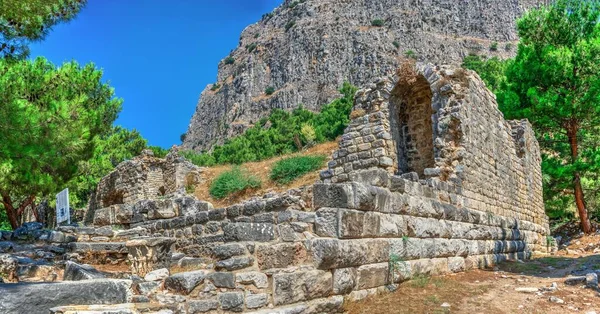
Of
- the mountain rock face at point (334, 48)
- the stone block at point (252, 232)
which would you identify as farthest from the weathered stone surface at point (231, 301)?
the mountain rock face at point (334, 48)

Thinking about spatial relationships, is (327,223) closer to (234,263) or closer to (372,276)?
(372,276)

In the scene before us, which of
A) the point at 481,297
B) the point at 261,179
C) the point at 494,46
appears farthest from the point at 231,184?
the point at 494,46

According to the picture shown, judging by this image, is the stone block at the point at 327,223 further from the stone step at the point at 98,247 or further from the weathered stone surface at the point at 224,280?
the stone step at the point at 98,247

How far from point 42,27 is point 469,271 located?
325 inches

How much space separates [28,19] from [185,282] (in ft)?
19.0

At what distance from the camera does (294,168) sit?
67.9 ft

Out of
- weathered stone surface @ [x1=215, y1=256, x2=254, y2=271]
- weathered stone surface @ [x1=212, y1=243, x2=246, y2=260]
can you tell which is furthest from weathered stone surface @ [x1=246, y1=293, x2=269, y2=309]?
weathered stone surface @ [x1=212, y1=243, x2=246, y2=260]

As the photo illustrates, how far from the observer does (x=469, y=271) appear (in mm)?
7609

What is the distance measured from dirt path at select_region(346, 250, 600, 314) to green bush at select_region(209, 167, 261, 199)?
14664mm

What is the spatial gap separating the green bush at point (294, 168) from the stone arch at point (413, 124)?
30.2ft

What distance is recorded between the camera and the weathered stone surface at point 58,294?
3.71 metres

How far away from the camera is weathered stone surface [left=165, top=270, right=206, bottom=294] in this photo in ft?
13.3

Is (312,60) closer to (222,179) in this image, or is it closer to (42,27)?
(222,179)

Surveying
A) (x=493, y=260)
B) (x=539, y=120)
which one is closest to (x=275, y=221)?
(x=493, y=260)
